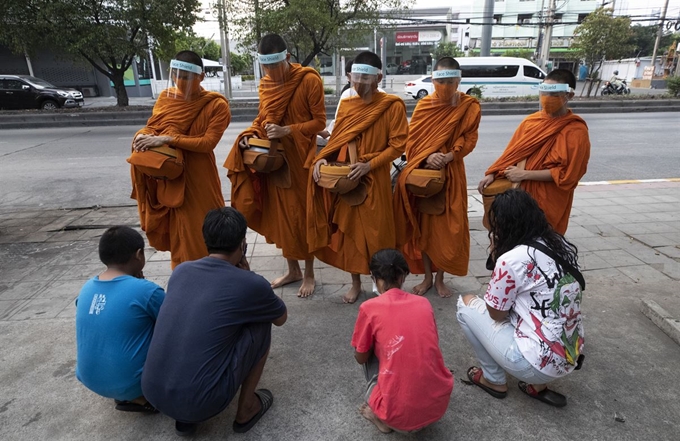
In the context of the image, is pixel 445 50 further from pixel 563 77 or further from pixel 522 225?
pixel 522 225

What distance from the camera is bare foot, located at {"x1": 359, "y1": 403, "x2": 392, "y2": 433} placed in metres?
2.09

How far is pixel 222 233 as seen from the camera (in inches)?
79.0

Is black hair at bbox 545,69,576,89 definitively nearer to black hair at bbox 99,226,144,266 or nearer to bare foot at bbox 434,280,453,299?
bare foot at bbox 434,280,453,299

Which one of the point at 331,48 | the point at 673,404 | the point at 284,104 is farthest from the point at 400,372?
the point at 331,48

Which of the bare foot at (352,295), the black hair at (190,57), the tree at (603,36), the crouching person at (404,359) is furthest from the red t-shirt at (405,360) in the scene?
the tree at (603,36)

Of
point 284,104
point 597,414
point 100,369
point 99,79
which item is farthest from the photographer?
point 99,79

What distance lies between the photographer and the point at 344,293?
354 centimetres

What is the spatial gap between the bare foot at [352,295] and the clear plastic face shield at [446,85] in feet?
A: 5.08

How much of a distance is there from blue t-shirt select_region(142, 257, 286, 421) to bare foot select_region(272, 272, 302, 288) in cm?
174

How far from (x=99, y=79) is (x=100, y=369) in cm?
2719

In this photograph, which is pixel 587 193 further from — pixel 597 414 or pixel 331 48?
pixel 331 48

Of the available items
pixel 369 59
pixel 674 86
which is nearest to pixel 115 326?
pixel 369 59

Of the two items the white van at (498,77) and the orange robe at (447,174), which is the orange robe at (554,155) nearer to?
the orange robe at (447,174)

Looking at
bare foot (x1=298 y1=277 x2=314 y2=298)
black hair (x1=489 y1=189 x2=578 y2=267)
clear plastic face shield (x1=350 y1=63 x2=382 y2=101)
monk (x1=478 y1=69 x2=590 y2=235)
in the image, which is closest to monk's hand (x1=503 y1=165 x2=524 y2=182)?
monk (x1=478 y1=69 x2=590 y2=235)
